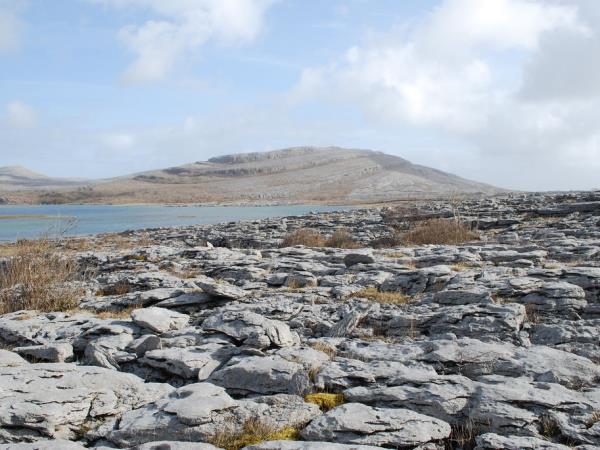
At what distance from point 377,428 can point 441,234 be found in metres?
19.6

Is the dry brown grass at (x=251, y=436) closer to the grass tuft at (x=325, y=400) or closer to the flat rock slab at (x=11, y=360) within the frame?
the grass tuft at (x=325, y=400)

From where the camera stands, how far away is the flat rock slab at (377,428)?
5.91m

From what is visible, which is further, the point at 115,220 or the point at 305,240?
the point at 115,220

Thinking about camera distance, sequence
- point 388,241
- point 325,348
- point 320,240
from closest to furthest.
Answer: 1. point 325,348
2. point 388,241
3. point 320,240

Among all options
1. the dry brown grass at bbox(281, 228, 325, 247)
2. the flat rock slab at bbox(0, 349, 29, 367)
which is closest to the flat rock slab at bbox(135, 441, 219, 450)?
the flat rock slab at bbox(0, 349, 29, 367)

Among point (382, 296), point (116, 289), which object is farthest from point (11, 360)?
point (382, 296)

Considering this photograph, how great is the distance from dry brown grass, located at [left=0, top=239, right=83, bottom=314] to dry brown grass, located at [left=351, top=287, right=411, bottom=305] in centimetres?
687

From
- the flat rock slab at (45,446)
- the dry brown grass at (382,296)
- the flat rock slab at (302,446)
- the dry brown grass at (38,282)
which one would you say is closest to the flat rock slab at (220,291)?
the dry brown grass at (382,296)

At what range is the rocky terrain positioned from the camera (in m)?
6.16

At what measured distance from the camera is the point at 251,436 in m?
6.08

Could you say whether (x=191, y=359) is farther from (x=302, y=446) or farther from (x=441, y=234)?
(x=441, y=234)

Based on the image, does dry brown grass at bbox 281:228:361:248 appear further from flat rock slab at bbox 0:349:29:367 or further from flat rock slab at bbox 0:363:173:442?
flat rock slab at bbox 0:363:173:442

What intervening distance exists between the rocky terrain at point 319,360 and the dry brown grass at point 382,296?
0.07 metres

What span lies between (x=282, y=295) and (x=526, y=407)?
6.94 meters
